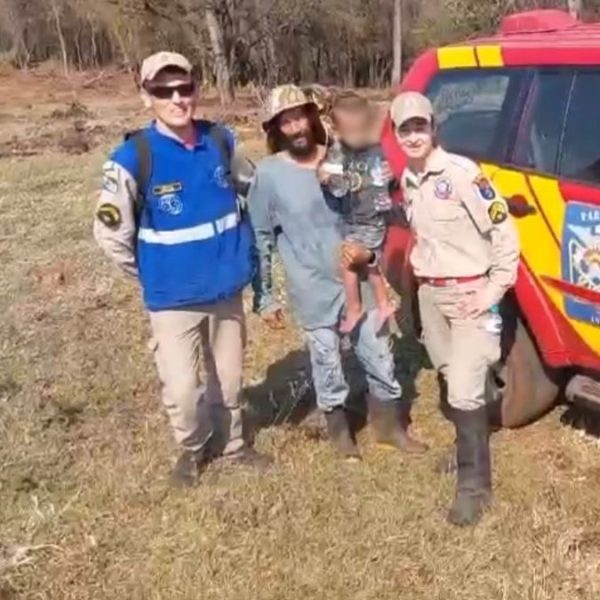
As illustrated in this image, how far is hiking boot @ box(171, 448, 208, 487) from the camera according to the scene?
462 centimetres

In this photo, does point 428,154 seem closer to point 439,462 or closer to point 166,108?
point 166,108

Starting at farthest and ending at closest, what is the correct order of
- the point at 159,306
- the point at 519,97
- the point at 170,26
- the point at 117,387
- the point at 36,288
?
1. the point at 170,26
2. the point at 36,288
3. the point at 117,387
4. the point at 519,97
5. the point at 159,306

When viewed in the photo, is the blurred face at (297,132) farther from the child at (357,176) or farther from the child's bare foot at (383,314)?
the child's bare foot at (383,314)

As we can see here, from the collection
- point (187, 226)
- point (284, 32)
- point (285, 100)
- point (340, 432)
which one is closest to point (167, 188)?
point (187, 226)

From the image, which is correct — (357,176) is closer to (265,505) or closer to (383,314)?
(383,314)

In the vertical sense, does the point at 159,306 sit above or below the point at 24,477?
above

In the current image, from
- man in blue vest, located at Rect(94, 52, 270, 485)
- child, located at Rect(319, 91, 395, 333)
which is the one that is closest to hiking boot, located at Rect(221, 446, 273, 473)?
man in blue vest, located at Rect(94, 52, 270, 485)

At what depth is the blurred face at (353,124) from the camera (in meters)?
4.42

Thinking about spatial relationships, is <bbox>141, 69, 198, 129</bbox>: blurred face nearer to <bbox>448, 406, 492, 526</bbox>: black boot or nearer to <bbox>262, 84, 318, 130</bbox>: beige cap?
<bbox>262, 84, 318, 130</bbox>: beige cap

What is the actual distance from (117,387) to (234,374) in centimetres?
144

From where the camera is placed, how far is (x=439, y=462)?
4738mm

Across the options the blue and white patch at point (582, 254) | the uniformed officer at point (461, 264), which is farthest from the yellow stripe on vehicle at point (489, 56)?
the blue and white patch at point (582, 254)

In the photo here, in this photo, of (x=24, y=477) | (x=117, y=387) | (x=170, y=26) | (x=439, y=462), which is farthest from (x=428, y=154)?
(x=170, y=26)

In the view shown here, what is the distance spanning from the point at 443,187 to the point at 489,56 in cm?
107
